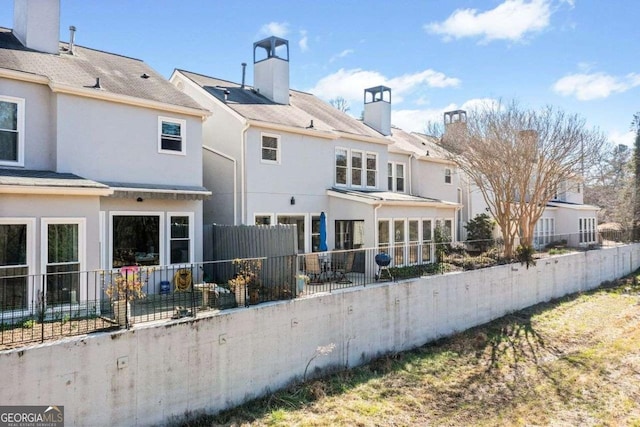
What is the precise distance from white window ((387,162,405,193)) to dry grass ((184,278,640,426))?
8596 millimetres

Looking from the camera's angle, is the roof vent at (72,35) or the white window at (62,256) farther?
the roof vent at (72,35)

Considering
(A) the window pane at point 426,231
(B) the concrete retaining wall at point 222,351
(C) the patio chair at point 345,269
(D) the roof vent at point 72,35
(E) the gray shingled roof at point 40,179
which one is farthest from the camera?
(A) the window pane at point 426,231

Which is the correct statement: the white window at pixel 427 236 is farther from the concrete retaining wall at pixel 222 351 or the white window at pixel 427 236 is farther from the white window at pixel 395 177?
the white window at pixel 395 177

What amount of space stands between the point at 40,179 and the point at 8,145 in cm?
197

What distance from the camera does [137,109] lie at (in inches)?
536

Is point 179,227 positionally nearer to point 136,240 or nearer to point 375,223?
point 136,240

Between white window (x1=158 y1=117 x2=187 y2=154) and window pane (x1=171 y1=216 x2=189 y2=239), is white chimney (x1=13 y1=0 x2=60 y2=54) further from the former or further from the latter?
window pane (x1=171 y1=216 x2=189 y2=239)

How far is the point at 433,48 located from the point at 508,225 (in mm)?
9988

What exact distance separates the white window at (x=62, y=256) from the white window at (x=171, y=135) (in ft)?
13.9

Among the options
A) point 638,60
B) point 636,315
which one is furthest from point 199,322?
point 638,60

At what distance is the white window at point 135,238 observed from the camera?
12.9m

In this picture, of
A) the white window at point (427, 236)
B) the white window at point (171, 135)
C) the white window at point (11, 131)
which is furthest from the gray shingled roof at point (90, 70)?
the white window at point (427, 236)

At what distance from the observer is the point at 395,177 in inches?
942

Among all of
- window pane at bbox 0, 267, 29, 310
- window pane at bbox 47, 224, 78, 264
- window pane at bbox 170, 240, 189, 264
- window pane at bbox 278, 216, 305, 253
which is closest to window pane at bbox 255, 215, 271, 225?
window pane at bbox 278, 216, 305, 253
